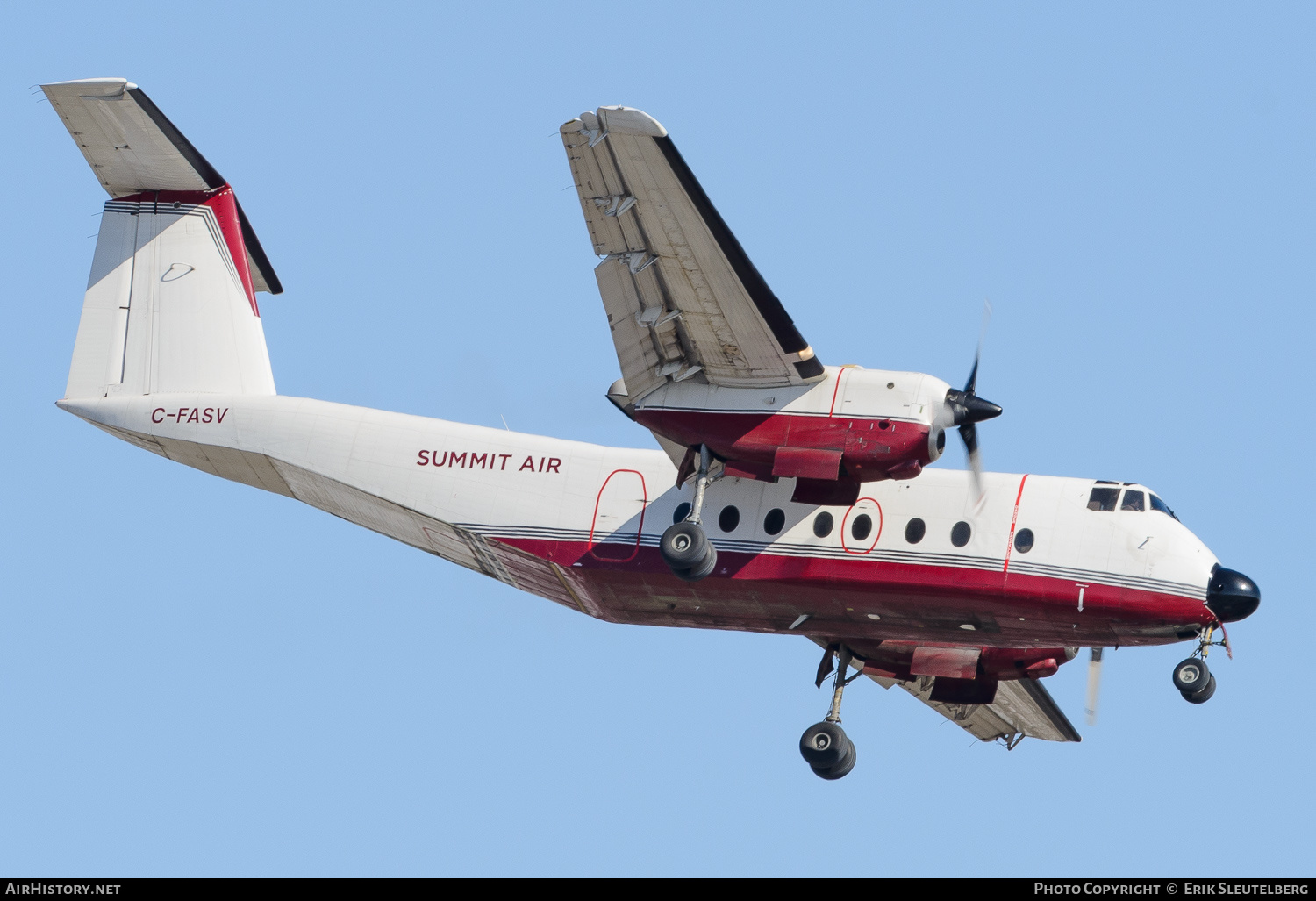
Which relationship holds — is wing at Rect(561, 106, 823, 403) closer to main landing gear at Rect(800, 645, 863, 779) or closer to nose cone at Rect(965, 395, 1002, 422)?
nose cone at Rect(965, 395, 1002, 422)

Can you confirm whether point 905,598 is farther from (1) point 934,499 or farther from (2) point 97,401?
(2) point 97,401

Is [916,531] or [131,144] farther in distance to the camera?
[131,144]

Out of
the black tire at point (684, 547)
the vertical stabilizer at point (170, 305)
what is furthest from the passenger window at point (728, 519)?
the vertical stabilizer at point (170, 305)

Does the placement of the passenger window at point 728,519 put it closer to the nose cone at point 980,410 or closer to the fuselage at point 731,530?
the fuselage at point 731,530

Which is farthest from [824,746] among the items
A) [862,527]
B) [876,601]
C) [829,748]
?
[862,527]

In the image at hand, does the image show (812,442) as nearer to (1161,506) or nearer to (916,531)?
(916,531)

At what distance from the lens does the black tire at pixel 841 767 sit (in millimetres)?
21406

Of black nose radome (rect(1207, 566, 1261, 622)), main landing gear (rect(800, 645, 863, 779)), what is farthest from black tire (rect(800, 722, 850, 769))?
black nose radome (rect(1207, 566, 1261, 622))

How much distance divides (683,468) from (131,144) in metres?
8.33

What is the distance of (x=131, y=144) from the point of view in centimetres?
2223

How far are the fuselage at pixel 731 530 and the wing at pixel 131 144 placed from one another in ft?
9.65

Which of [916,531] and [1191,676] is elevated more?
[916,531]

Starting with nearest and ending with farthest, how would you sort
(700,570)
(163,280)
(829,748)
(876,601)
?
(700,570) < (876,601) < (829,748) < (163,280)
